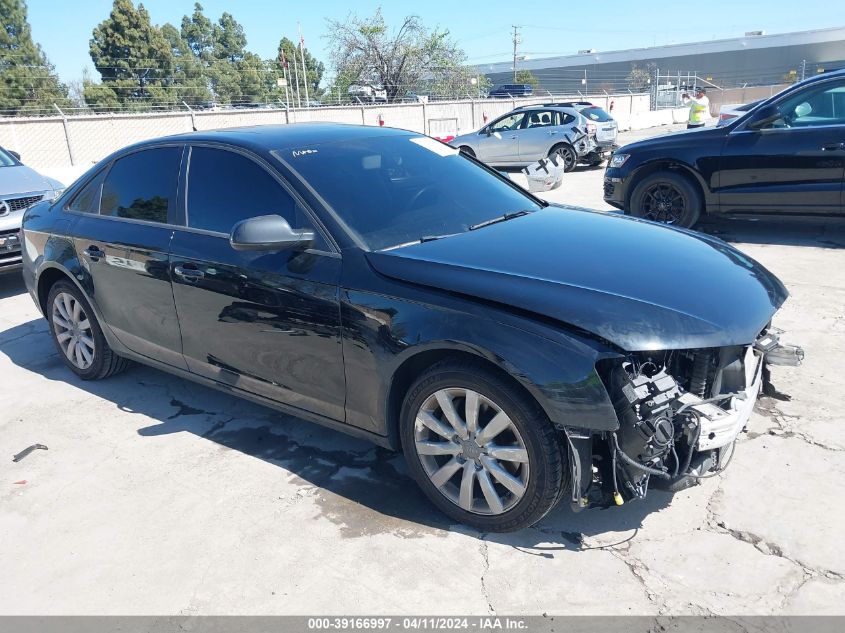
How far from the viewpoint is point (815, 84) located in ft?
23.0

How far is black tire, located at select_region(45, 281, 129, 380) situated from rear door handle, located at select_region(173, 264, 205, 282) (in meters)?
1.22

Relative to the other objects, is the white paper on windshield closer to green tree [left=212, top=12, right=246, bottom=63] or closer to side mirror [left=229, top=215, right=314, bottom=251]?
side mirror [left=229, top=215, right=314, bottom=251]

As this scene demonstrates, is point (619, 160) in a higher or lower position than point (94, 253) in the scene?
higher

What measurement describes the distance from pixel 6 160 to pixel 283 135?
6.81 metres

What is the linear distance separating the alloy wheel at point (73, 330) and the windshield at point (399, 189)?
2.28 meters

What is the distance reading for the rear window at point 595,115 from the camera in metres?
16.2

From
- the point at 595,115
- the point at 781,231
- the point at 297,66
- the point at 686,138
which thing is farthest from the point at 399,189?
the point at 297,66

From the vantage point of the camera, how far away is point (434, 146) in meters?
4.33

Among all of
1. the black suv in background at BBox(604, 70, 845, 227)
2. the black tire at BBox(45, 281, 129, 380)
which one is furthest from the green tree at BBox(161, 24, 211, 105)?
the black tire at BBox(45, 281, 129, 380)

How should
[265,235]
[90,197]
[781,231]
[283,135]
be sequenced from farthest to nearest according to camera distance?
[781,231] → [90,197] → [283,135] → [265,235]

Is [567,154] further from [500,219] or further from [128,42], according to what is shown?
[128,42]

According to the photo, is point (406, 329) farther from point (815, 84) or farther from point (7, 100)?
point (7, 100)

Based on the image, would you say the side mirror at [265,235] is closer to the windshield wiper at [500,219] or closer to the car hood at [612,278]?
the car hood at [612,278]

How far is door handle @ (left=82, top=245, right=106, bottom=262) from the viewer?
14.5 ft
